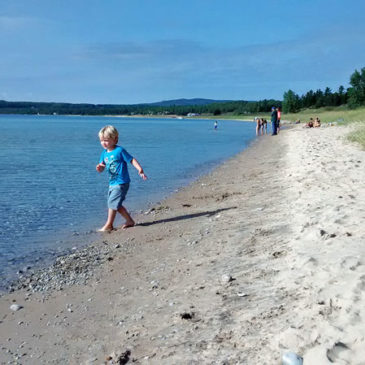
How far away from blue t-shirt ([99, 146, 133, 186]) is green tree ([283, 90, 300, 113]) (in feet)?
430

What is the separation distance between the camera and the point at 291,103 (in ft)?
436

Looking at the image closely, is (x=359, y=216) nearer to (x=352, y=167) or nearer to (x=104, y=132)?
(x=104, y=132)

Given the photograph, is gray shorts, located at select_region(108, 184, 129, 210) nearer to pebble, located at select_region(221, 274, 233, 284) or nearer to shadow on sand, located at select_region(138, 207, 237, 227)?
shadow on sand, located at select_region(138, 207, 237, 227)

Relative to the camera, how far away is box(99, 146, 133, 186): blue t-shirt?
25.7 ft

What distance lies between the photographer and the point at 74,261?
20.6 feet

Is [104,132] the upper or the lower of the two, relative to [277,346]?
upper

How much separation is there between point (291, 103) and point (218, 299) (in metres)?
135

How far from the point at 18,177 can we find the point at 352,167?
1113cm

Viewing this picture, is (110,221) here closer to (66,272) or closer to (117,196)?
(117,196)

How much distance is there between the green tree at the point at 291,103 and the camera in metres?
133

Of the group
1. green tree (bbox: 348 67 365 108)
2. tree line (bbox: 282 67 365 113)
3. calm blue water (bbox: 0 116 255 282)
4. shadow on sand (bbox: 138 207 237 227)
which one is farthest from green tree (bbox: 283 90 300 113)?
shadow on sand (bbox: 138 207 237 227)

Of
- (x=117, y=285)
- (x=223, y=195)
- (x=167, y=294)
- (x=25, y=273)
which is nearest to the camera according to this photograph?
(x=167, y=294)

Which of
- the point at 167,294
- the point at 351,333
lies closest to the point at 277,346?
the point at 351,333

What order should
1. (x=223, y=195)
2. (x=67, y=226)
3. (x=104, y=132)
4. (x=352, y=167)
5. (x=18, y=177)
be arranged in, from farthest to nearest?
(x=18, y=177) < (x=352, y=167) < (x=223, y=195) < (x=67, y=226) < (x=104, y=132)
